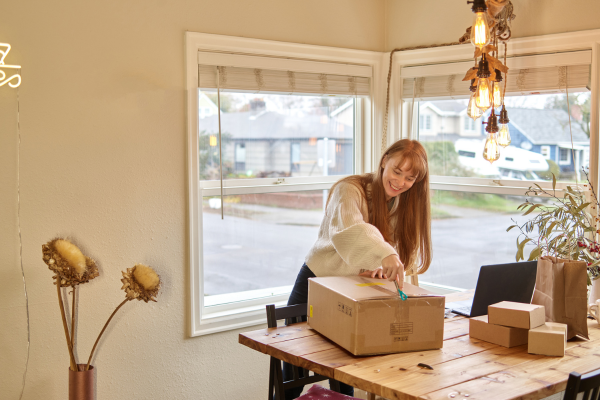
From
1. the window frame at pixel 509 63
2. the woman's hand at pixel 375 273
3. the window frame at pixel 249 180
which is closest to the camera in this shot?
the woman's hand at pixel 375 273

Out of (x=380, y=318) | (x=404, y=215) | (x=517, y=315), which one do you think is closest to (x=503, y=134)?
(x=404, y=215)

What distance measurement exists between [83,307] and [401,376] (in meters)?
1.57

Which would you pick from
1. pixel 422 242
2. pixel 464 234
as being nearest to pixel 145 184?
pixel 422 242

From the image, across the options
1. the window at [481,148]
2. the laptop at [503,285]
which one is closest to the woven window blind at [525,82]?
the window at [481,148]

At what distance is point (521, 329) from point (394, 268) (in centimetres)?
50

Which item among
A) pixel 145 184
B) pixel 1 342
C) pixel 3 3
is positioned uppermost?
pixel 3 3

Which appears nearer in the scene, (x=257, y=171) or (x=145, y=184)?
(x=145, y=184)

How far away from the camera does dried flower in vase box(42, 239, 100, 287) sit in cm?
219

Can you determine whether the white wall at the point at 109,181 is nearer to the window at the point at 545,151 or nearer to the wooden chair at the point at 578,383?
the window at the point at 545,151

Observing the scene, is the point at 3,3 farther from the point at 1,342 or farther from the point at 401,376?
the point at 401,376

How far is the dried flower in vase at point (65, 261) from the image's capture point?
2.19 meters

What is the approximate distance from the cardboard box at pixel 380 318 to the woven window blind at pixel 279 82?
4.66 feet

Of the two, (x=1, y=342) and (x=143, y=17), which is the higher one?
(x=143, y=17)

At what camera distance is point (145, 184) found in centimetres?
265
